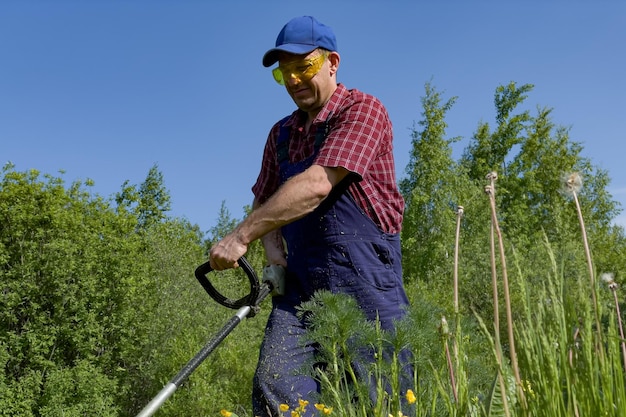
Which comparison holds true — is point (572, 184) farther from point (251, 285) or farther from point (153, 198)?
point (153, 198)

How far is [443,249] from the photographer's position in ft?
55.0

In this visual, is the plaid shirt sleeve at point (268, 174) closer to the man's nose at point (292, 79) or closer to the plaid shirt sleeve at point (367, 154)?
the man's nose at point (292, 79)

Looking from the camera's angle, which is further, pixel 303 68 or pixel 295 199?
pixel 303 68

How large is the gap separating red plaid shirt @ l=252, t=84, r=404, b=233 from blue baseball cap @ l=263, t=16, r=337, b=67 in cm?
24

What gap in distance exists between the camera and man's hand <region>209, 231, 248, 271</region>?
3.04 m

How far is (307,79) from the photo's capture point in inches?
132

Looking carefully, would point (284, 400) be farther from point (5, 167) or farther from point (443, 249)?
point (443, 249)

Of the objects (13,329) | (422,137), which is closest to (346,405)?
(13,329)

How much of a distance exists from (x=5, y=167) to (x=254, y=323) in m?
4.78

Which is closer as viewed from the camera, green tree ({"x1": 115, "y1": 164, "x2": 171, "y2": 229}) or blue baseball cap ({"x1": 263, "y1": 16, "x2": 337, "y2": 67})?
blue baseball cap ({"x1": 263, "y1": 16, "x2": 337, "y2": 67})

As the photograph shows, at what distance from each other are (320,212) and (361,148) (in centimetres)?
35

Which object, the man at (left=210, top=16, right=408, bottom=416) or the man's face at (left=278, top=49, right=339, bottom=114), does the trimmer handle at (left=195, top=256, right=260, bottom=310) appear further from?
the man's face at (left=278, top=49, right=339, bottom=114)

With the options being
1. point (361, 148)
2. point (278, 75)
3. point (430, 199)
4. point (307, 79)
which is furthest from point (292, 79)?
point (430, 199)

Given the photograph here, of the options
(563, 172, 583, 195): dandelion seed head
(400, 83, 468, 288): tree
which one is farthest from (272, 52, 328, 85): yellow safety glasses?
(400, 83, 468, 288): tree
